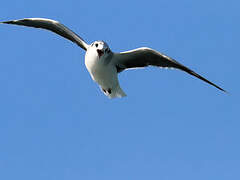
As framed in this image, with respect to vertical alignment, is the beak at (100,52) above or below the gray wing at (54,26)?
below

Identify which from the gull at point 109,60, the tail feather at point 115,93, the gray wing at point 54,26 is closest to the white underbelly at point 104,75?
the gull at point 109,60

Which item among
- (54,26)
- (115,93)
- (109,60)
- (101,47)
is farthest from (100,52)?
(54,26)

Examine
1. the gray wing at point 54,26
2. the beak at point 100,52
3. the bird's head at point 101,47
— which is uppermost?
the gray wing at point 54,26

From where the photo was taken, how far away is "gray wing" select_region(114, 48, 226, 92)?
24.5m

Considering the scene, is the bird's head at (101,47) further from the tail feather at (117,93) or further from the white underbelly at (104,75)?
the tail feather at (117,93)

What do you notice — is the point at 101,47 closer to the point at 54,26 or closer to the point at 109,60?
the point at 109,60

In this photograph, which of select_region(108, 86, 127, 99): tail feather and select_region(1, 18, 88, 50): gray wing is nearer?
select_region(108, 86, 127, 99): tail feather

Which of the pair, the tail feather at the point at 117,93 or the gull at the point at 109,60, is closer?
the gull at the point at 109,60

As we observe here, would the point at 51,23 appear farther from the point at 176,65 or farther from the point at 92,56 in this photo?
the point at 176,65

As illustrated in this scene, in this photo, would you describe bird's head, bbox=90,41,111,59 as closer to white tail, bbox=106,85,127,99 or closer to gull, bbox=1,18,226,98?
gull, bbox=1,18,226,98

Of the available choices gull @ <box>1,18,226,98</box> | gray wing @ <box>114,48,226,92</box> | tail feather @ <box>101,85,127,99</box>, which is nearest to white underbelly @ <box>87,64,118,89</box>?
gull @ <box>1,18,226,98</box>

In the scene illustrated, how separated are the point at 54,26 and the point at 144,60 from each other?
3308mm

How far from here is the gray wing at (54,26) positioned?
25.8 meters

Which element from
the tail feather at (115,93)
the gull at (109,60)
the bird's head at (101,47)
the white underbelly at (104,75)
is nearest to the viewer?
the bird's head at (101,47)
